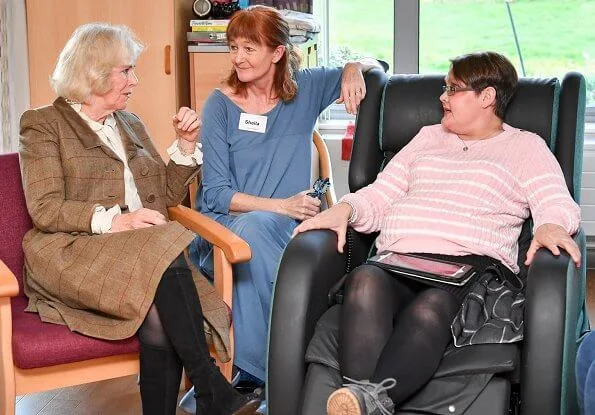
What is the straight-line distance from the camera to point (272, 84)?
3338 mm

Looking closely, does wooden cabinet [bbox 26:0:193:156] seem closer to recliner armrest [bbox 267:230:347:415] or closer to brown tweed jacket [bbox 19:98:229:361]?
brown tweed jacket [bbox 19:98:229:361]

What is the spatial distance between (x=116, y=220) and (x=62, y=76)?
0.44 metres

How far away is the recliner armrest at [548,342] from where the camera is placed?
2.32 meters

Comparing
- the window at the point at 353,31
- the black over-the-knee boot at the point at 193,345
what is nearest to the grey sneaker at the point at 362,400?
the black over-the-knee boot at the point at 193,345

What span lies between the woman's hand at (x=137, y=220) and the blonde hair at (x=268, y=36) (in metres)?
0.71

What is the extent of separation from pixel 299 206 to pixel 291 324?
0.72 meters

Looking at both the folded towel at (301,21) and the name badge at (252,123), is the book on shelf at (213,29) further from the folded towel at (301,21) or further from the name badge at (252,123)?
the name badge at (252,123)

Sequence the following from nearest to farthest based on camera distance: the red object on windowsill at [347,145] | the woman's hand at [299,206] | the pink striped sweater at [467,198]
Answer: the pink striped sweater at [467,198] < the woman's hand at [299,206] < the red object on windowsill at [347,145]

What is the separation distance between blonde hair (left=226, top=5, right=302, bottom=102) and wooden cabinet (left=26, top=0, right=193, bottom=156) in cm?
74

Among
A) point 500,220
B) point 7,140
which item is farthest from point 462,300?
point 7,140

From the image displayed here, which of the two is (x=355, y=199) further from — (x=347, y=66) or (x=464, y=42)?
(x=464, y=42)

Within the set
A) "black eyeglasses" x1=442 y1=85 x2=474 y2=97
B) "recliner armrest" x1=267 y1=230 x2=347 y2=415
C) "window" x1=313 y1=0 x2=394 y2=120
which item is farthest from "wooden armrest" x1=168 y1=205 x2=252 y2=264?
"window" x1=313 y1=0 x2=394 y2=120

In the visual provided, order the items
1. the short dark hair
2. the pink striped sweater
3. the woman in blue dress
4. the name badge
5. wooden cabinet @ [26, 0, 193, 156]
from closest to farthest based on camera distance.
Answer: the pink striped sweater, the short dark hair, the woman in blue dress, the name badge, wooden cabinet @ [26, 0, 193, 156]

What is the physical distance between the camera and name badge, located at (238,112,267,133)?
3.28 metres
